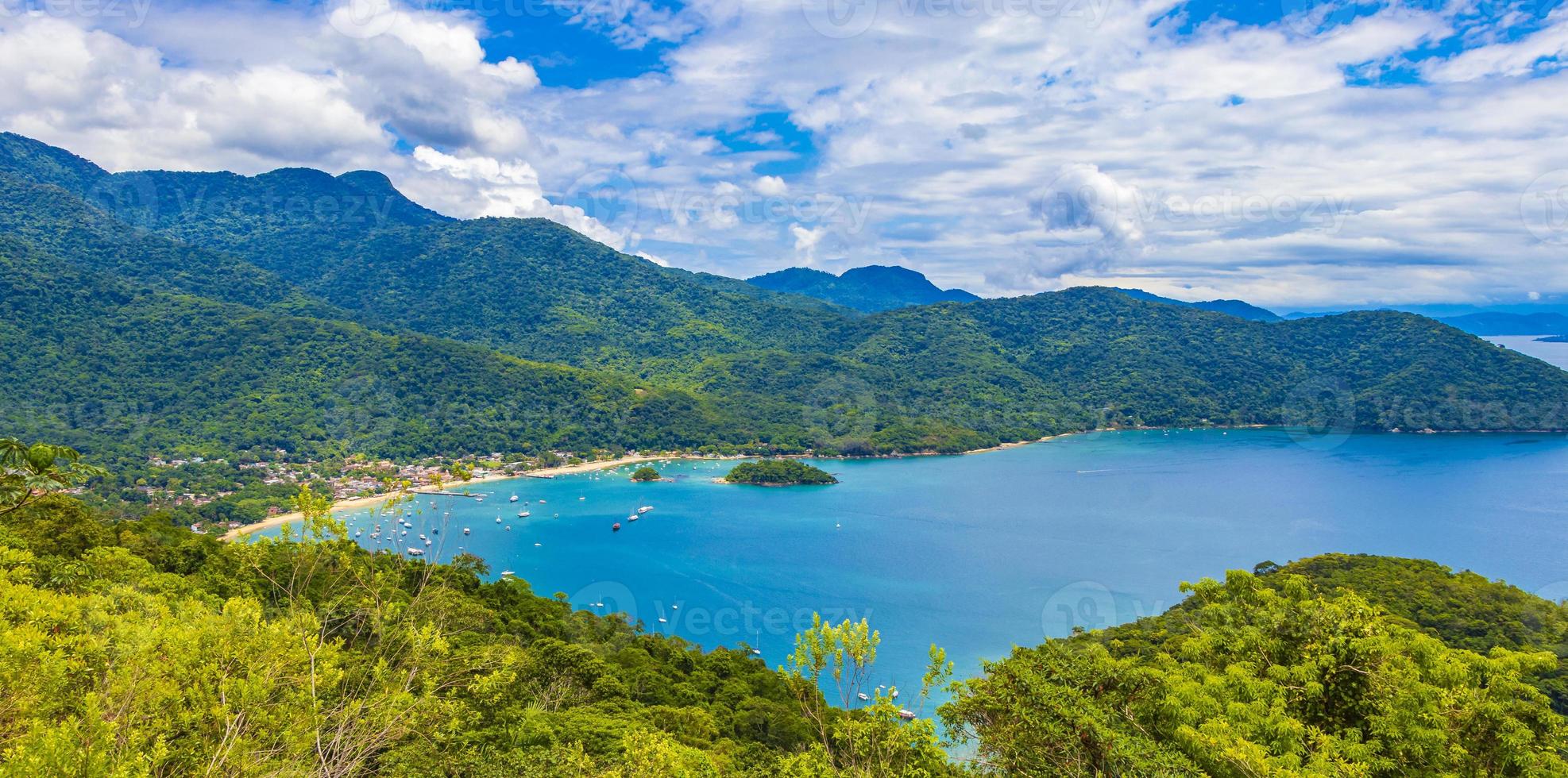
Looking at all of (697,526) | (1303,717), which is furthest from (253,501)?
(1303,717)

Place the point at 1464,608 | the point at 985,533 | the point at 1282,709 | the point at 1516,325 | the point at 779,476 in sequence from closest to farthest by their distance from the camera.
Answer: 1. the point at 1282,709
2. the point at 1464,608
3. the point at 985,533
4. the point at 779,476
5. the point at 1516,325

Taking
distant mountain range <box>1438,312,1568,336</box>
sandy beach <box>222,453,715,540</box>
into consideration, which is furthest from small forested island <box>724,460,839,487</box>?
distant mountain range <box>1438,312,1568,336</box>

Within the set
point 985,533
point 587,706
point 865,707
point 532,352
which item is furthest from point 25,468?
point 532,352

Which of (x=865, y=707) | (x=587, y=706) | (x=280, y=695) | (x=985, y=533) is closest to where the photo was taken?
(x=280, y=695)

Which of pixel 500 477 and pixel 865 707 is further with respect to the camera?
pixel 500 477

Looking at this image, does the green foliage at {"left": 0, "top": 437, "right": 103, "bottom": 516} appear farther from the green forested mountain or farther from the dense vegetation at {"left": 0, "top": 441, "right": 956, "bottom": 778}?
the green forested mountain

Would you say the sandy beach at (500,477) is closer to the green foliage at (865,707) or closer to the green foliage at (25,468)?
the green foliage at (25,468)

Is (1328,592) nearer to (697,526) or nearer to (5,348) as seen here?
(697,526)

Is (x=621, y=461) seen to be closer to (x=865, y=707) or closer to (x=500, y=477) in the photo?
(x=500, y=477)
